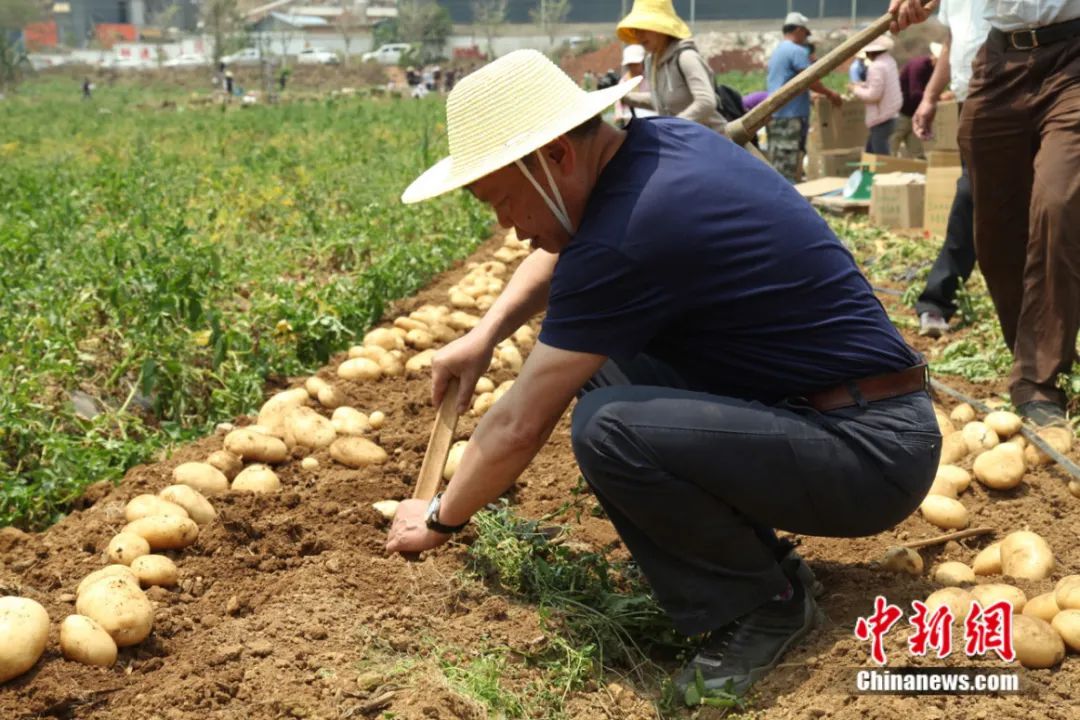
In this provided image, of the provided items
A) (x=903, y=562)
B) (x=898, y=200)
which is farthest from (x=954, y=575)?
(x=898, y=200)

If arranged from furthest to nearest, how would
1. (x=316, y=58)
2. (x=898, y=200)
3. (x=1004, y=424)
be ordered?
1. (x=316, y=58)
2. (x=898, y=200)
3. (x=1004, y=424)

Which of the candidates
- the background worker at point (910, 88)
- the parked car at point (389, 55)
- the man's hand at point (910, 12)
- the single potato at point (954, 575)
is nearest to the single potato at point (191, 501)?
the single potato at point (954, 575)

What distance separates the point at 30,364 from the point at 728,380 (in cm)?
269

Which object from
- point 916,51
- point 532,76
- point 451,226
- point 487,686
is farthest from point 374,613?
point 916,51

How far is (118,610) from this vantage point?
8.46 ft

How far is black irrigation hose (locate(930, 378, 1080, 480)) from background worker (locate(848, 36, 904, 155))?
6.01m

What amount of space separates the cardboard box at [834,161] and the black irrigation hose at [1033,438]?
22.5ft

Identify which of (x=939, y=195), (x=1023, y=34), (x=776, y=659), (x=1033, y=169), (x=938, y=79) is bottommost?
(x=776, y=659)

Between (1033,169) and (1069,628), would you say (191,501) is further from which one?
(1033,169)

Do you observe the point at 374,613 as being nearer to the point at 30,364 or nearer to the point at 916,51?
the point at 30,364

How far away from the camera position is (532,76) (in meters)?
2.40

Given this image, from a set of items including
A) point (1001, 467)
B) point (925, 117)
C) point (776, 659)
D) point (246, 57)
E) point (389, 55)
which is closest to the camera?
point (776, 659)

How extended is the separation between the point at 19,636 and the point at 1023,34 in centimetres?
350

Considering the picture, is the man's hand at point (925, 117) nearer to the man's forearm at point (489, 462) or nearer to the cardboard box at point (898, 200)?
the cardboard box at point (898, 200)
